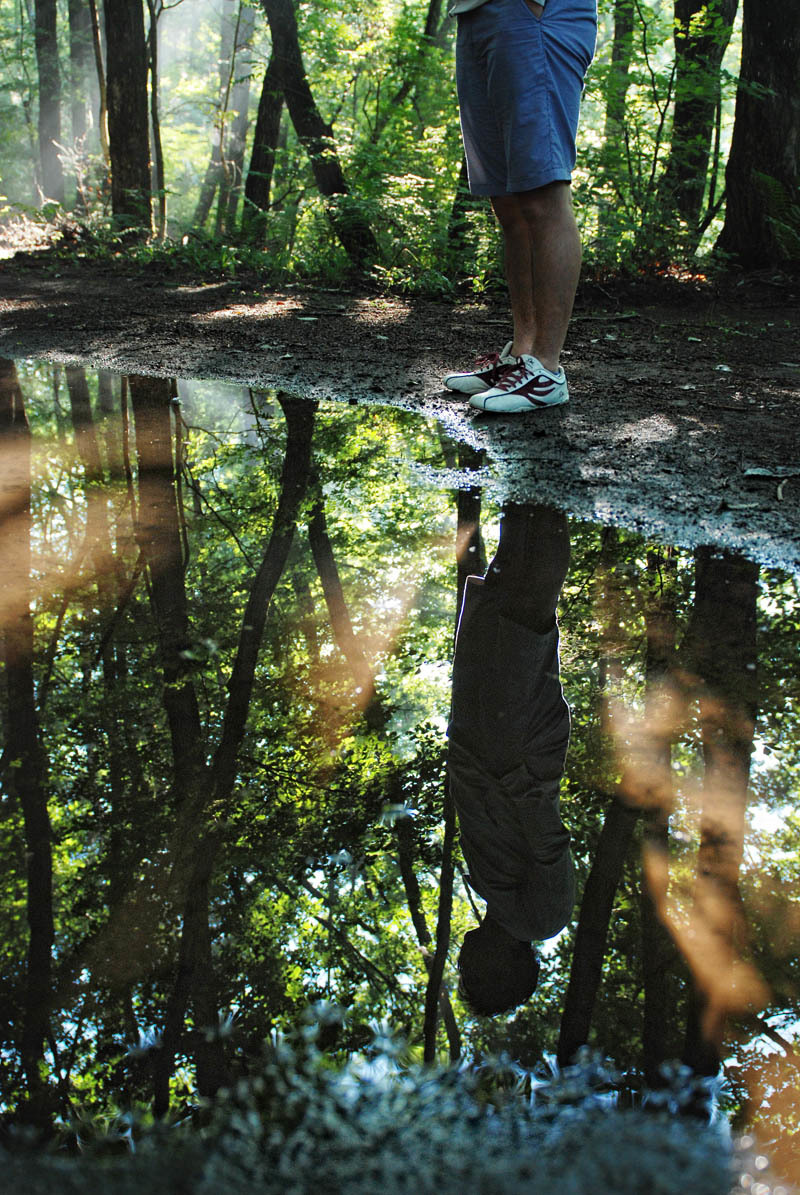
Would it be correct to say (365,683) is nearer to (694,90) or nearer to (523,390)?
(523,390)

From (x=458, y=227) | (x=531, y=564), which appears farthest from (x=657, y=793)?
(x=458, y=227)

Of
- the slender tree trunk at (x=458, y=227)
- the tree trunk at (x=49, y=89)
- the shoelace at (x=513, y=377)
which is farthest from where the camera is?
the tree trunk at (x=49, y=89)

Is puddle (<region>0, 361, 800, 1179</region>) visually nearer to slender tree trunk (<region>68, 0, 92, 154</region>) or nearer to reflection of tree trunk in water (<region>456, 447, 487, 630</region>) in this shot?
reflection of tree trunk in water (<region>456, 447, 487, 630</region>)

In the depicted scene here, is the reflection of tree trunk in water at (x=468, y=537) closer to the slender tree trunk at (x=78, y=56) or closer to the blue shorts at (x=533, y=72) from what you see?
the blue shorts at (x=533, y=72)

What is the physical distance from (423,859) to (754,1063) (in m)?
0.59

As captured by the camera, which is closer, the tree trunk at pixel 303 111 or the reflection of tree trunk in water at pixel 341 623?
the reflection of tree trunk in water at pixel 341 623

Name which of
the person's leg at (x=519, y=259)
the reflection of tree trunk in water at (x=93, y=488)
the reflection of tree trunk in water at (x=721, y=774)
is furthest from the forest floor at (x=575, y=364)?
the reflection of tree trunk in water at (x=93, y=488)

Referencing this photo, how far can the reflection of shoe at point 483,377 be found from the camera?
422 centimetres

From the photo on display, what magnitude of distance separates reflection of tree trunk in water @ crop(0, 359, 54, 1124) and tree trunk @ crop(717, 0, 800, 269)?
21.1 ft

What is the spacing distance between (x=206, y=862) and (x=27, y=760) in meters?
0.47

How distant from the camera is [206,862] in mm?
1515

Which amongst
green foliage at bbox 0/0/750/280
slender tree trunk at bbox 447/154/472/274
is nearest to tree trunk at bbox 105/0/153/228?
green foliage at bbox 0/0/750/280

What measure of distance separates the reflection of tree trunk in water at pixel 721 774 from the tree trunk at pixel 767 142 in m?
5.86

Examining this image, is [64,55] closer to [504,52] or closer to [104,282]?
[104,282]
